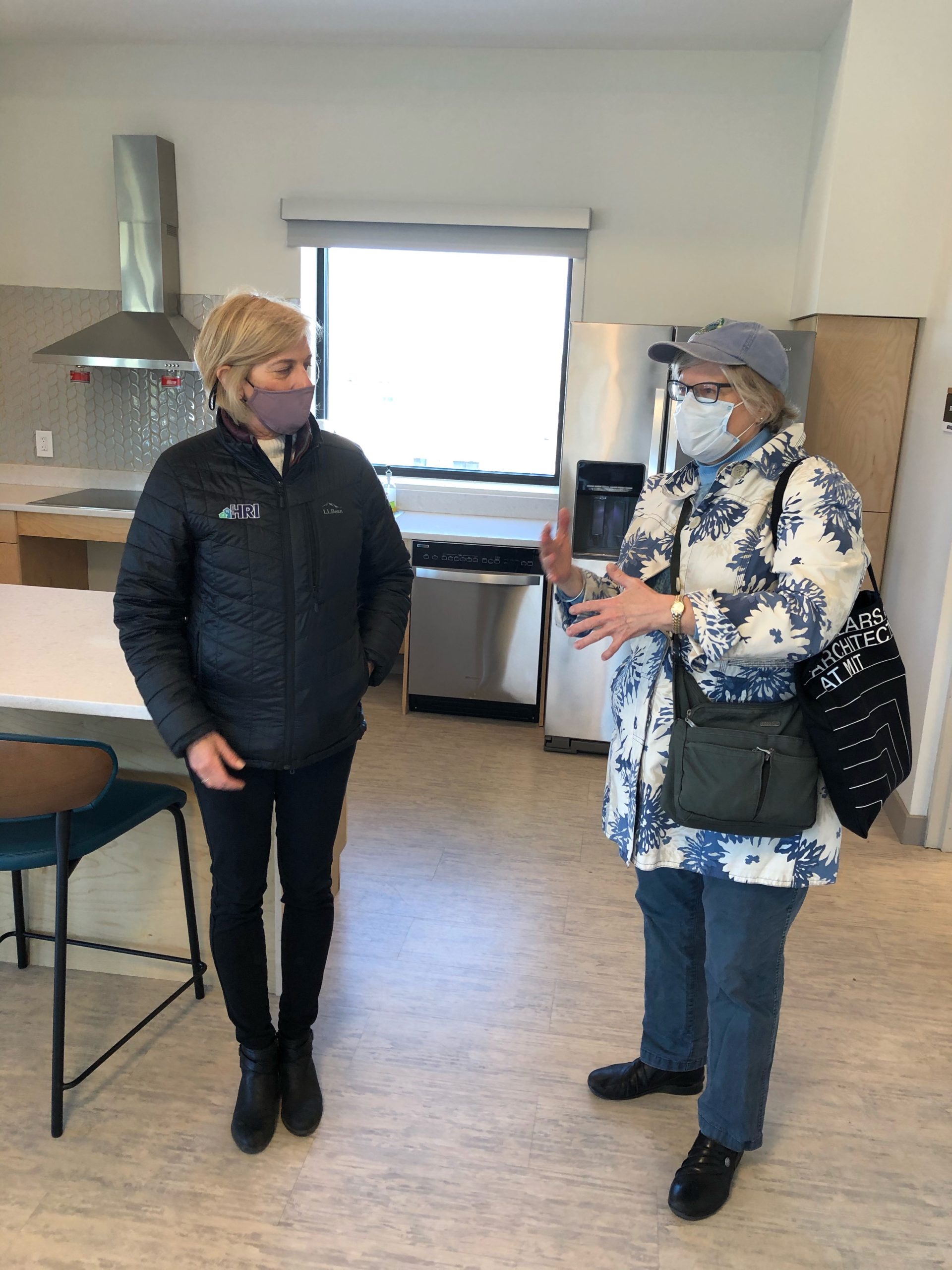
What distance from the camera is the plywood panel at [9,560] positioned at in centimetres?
403

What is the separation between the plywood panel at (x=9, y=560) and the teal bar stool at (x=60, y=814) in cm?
249

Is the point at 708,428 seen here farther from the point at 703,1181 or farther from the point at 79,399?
the point at 79,399

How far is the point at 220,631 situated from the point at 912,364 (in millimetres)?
2840

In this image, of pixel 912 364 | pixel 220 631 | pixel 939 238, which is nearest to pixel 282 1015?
pixel 220 631

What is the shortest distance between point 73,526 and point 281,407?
2796 mm

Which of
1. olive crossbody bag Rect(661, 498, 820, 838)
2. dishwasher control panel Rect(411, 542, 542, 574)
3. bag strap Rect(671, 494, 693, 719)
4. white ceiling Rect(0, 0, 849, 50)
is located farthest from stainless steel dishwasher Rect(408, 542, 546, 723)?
olive crossbody bag Rect(661, 498, 820, 838)

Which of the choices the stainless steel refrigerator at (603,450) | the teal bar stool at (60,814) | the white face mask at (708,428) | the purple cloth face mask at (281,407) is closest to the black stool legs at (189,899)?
the teal bar stool at (60,814)

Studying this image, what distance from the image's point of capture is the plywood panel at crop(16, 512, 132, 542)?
3980mm

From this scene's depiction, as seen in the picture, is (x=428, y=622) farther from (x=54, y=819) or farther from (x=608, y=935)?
(x=54, y=819)

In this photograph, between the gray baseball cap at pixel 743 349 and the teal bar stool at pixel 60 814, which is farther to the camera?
the teal bar stool at pixel 60 814

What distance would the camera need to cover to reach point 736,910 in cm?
157

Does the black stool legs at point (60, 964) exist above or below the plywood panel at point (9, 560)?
below

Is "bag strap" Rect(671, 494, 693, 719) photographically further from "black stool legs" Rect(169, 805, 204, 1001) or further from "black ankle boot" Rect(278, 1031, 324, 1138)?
"black stool legs" Rect(169, 805, 204, 1001)

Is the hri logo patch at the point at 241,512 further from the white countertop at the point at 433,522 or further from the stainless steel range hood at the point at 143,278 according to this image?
the stainless steel range hood at the point at 143,278
